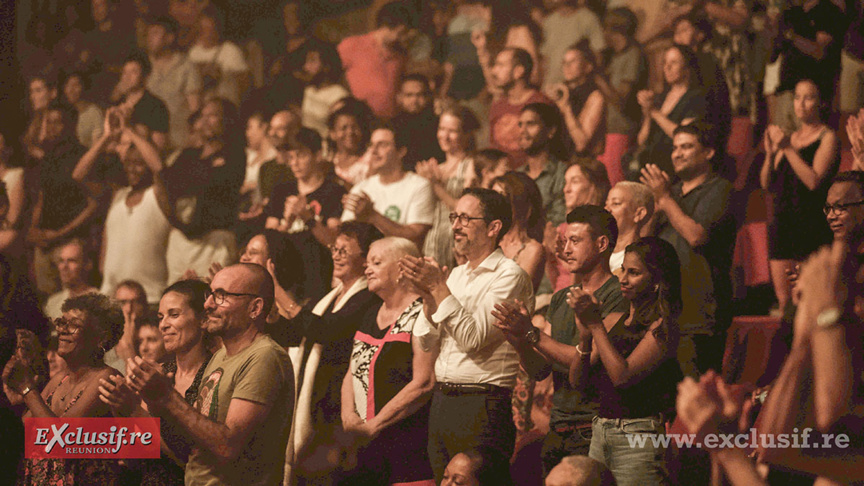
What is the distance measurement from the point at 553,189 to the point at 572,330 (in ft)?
4.97

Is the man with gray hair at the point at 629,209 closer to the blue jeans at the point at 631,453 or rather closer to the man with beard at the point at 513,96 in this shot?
A: the blue jeans at the point at 631,453

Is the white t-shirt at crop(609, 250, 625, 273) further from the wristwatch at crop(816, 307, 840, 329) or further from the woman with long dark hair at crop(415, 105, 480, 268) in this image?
the wristwatch at crop(816, 307, 840, 329)

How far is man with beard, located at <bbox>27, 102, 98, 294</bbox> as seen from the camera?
670 centimetres

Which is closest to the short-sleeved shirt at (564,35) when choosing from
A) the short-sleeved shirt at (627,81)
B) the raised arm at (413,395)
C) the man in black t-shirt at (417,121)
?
the short-sleeved shirt at (627,81)

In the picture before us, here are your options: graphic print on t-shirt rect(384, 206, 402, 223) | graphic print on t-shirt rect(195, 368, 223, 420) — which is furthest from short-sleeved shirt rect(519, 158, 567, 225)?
graphic print on t-shirt rect(195, 368, 223, 420)

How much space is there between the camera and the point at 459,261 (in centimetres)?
476

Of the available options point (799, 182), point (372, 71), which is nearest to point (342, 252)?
point (799, 182)

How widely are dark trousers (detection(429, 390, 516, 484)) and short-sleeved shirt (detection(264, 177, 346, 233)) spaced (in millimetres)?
1859

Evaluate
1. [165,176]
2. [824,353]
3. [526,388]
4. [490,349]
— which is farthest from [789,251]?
[165,176]

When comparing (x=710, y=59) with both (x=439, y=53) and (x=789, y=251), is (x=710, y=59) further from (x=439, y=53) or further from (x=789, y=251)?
(x=439, y=53)

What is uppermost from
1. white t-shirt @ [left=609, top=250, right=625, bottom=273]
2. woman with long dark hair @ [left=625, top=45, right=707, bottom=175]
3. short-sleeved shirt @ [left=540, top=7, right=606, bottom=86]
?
short-sleeved shirt @ [left=540, top=7, right=606, bottom=86]

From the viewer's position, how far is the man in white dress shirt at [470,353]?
3.55 meters

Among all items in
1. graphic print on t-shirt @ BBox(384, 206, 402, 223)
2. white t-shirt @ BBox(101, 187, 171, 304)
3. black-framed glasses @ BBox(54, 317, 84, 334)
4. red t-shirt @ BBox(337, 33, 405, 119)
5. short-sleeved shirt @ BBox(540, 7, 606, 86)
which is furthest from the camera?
red t-shirt @ BBox(337, 33, 405, 119)

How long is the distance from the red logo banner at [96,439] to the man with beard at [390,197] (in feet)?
5.42
